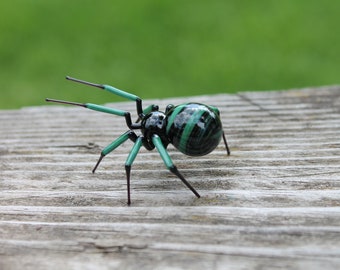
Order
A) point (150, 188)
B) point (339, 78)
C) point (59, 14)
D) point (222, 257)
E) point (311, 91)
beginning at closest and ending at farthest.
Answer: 1. point (222, 257)
2. point (150, 188)
3. point (311, 91)
4. point (339, 78)
5. point (59, 14)

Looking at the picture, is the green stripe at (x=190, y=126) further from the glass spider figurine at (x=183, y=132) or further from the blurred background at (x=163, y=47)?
the blurred background at (x=163, y=47)

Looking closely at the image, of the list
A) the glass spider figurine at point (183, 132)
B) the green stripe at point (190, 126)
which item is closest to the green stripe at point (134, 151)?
the glass spider figurine at point (183, 132)

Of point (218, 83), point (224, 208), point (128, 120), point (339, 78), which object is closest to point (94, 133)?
point (128, 120)

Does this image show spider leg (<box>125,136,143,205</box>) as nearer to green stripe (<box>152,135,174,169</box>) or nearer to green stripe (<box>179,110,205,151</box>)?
green stripe (<box>152,135,174,169</box>)

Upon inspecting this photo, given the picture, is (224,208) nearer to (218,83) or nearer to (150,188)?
(150,188)

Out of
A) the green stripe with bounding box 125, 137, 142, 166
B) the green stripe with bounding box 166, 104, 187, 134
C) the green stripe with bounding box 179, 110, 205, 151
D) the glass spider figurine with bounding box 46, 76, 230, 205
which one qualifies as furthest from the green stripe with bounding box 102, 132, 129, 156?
the green stripe with bounding box 179, 110, 205, 151

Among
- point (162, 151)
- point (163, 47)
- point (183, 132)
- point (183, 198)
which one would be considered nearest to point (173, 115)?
point (183, 132)
